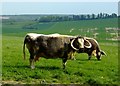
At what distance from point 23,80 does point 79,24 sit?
136 m

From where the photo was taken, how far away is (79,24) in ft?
502

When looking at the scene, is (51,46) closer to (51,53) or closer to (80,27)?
(51,53)

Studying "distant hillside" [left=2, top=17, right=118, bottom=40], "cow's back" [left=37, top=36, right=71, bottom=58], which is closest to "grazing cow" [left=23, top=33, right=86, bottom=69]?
"cow's back" [left=37, top=36, right=71, bottom=58]

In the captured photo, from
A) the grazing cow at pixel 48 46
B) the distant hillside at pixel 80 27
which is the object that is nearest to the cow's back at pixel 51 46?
the grazing cow at pixel 48 46

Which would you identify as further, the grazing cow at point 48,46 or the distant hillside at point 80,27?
the distant hillside at point 80,27

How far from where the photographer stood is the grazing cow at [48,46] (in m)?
21.5

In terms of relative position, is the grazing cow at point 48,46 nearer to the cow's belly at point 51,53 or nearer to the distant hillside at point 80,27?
the cow's belly at point 51,53

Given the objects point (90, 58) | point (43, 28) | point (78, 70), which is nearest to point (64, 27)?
point (43, 28)

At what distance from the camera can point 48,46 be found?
21656 mm

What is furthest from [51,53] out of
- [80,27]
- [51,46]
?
[80,27]

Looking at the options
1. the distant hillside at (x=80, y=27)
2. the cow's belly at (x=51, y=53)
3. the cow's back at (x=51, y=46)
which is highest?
the cow's back at (x=51, y=46)

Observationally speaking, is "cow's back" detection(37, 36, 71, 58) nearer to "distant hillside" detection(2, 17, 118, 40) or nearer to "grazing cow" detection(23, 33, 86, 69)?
"grazing cow" detection(23, 33, 86, 69)

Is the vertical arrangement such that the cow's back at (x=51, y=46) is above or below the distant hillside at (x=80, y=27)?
above

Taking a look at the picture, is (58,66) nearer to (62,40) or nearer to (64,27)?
(62,40)
